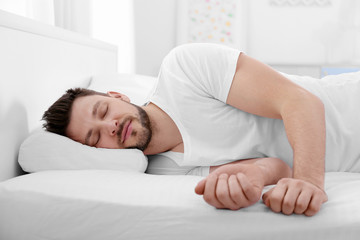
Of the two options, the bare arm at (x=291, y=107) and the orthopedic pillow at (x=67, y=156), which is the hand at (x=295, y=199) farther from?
the orthopedic pillow at (x=67, y=156)

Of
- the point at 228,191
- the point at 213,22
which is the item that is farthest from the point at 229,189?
the point at 213,22

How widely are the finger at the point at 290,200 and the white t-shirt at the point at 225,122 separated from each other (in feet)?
1.46

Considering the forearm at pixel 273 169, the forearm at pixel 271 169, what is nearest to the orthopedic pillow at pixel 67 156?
the forearm at pixel 271 169

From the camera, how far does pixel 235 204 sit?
2.28ft

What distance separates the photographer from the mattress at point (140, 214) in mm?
686

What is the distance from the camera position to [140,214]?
742 mm

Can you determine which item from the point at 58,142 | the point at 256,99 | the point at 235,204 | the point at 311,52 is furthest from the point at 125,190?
the point at 311,52

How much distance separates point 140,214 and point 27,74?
0.69 metres

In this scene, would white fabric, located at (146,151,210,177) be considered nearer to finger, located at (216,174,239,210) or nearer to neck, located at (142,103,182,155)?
neck, located at (142,103,182,155)

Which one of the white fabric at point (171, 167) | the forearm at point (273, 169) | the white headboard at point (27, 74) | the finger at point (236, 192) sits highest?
the white headboard at point (27, 74)

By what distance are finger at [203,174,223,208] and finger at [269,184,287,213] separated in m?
0.10

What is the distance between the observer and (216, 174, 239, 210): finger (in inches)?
26.6

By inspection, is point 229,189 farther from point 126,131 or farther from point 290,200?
point 126,131

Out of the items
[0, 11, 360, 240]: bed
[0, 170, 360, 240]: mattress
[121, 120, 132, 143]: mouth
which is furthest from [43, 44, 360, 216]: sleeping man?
[0, 170, 360, 240]: mattress
